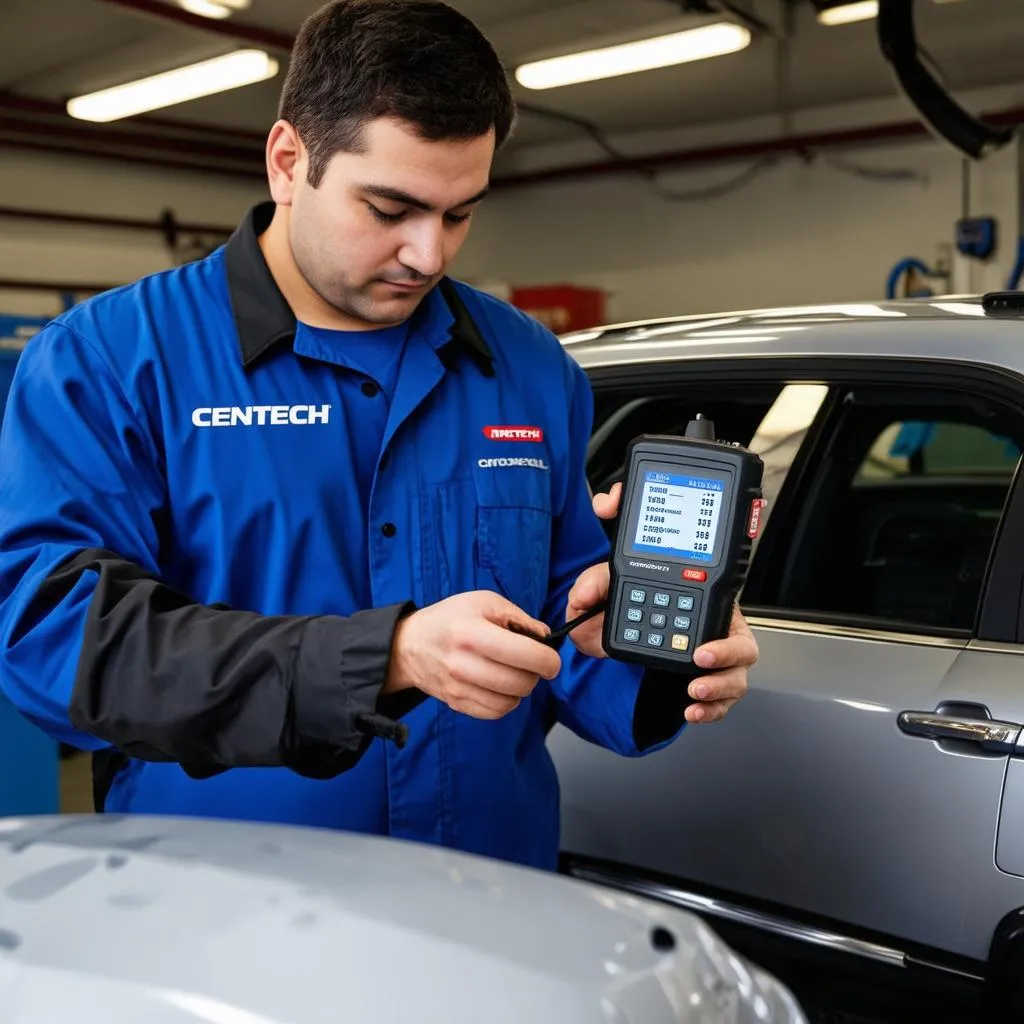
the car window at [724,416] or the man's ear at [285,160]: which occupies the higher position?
the man's ear at [285,160]

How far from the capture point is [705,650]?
1.16 metres

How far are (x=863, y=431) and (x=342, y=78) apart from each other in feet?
6.61

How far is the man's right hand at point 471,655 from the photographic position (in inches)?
39.9

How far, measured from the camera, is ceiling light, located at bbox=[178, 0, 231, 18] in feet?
20.8

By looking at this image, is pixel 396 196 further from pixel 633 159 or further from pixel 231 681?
pixel 633 159

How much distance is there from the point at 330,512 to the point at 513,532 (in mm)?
216

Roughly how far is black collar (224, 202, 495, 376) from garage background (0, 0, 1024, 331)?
5.62 m

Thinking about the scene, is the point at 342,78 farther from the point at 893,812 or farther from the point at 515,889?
the point at 893,812

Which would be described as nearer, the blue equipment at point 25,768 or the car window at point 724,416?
the car window at point 724,416

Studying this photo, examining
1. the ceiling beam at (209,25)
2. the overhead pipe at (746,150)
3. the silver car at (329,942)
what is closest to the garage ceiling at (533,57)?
the ceiling beam at (209,25)

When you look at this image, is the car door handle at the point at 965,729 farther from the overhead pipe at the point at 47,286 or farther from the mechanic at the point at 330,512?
the overhead pipe at the point at 47,286

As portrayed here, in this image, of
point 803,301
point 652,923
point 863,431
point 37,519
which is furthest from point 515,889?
point 803,301

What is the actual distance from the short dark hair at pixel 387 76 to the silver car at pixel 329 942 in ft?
2.24

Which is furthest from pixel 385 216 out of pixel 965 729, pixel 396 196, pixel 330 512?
pixel 965 729
